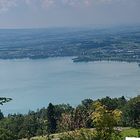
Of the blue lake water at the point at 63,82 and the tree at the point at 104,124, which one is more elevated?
the tree at the point at 104,124

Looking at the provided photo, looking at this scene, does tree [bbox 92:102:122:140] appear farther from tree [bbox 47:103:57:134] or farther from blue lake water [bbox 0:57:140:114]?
blue lake water [bbox 0:57:140:114]

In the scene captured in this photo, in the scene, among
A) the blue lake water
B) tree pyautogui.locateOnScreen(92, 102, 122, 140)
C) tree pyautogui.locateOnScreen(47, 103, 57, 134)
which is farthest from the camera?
the blue lake water

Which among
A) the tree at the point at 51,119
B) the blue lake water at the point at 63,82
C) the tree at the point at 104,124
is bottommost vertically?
the blue lake water at the point at 63,82

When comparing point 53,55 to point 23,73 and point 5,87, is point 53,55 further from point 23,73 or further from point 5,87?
point 5,87

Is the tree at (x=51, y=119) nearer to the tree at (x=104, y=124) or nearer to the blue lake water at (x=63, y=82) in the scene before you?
the tree at (x=104, y=124)

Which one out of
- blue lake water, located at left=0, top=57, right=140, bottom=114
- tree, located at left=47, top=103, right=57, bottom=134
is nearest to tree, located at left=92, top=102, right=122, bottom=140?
tree, located at left=47, top=103, right=57, bottom=134

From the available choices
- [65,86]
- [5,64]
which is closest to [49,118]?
[65,86]

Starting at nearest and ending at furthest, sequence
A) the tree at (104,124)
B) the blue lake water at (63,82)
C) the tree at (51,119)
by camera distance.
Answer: the tree at (104,124) → the tree at (51,119) → the blue lake water at (63,82)

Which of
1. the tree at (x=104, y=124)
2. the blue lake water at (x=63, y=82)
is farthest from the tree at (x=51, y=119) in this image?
the blue lake water at (x=63, y=82)
